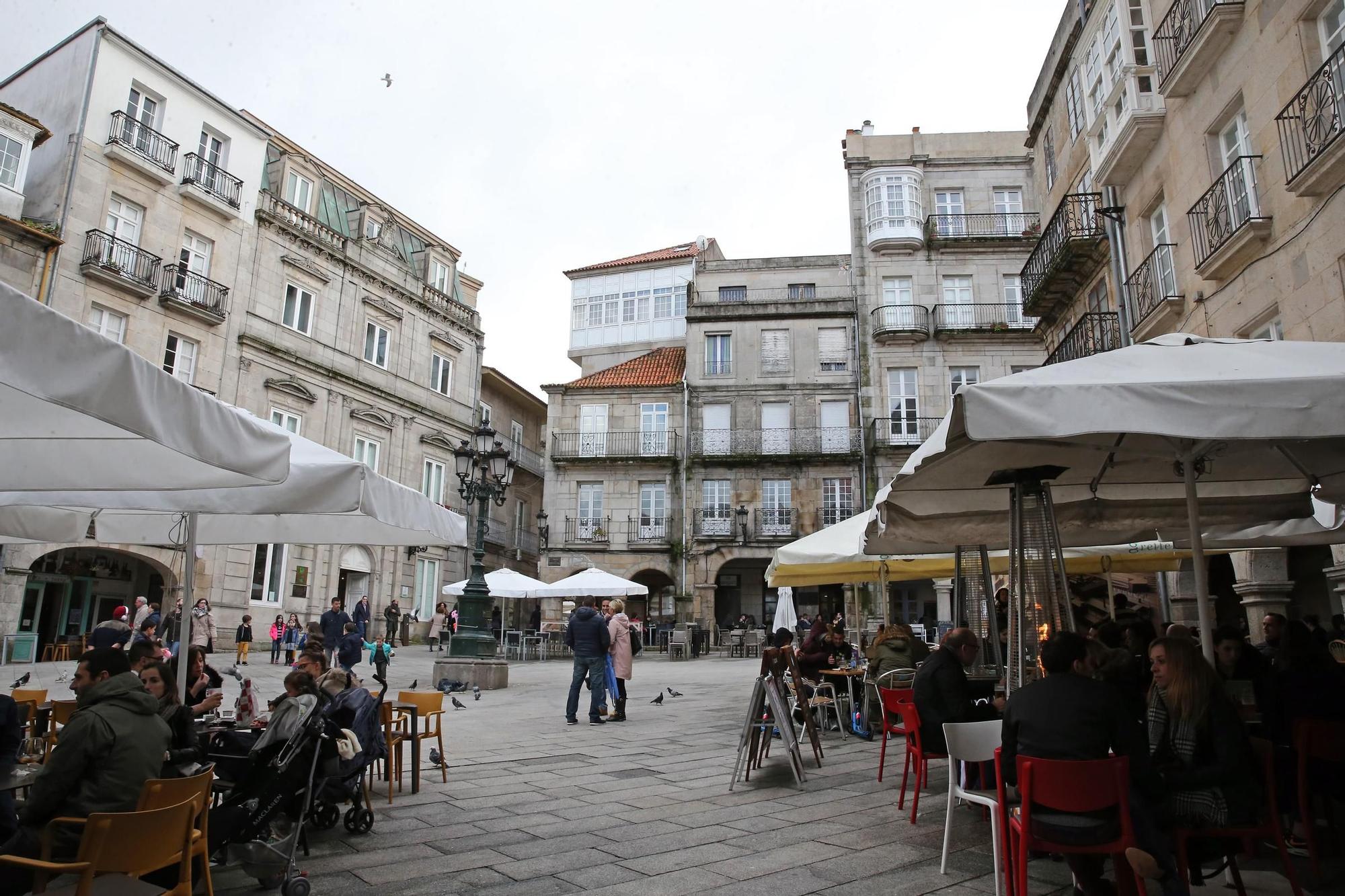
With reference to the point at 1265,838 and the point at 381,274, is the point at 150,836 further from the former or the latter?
the point at 381,274

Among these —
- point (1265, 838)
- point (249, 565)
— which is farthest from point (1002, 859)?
point (249, 565)

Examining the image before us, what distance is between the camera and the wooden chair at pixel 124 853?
299cm

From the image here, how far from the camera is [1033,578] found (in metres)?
5.64

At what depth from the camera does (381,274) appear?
1115 inches

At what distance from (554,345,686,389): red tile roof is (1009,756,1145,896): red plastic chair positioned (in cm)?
2819

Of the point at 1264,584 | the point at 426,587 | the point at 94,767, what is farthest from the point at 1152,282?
the point at 426,587

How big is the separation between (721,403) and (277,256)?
49.6 feet

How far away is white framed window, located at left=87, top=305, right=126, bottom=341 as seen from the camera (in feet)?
65.7

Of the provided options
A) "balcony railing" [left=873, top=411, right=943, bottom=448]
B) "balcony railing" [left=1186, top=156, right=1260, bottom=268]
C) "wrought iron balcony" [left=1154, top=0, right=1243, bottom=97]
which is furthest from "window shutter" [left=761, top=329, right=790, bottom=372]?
"balcony railing" [left=1186, top=156, right=1260, bottom=268]

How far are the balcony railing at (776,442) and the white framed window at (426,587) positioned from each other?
991 centimetres

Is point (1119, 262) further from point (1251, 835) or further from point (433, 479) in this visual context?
point (433, 479)

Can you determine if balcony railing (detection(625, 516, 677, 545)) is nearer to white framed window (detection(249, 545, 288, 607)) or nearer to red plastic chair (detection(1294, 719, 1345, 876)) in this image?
white framed window (detection(249, 545, 288, 607))

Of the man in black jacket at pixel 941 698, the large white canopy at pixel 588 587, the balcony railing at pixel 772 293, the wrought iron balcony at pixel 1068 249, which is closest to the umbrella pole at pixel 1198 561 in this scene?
the man in black jacket at pixel 941 698

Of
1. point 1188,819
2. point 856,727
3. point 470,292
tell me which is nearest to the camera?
point 1188,819
